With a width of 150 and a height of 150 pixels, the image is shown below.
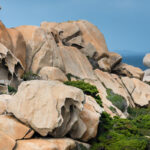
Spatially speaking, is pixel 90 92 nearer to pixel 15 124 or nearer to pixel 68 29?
pixel 15 124

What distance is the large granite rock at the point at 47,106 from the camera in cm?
1302

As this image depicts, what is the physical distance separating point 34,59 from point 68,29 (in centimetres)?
1154

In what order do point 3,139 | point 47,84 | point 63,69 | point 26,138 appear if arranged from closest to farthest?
point 3,139 → point 26,138 → point 47,84 → point 63,69

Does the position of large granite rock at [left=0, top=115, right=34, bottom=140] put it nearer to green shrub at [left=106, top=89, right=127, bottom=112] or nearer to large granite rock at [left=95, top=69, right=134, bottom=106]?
green shrub at [left=106, top=89, right=127, bottom=112]

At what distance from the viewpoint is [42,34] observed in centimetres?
2866

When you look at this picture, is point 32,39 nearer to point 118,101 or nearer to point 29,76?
point 29,76

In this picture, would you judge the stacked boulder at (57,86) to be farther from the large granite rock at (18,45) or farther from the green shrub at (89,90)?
the green shrub at (89,90)

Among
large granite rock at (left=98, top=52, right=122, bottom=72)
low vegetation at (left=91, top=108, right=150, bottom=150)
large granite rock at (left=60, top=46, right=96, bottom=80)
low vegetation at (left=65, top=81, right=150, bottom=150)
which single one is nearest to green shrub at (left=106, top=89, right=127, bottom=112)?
large granite rock at (left=60, top=46, right=96, bottom=80)

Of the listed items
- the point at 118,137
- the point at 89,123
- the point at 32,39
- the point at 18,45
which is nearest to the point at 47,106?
the point at 89,123

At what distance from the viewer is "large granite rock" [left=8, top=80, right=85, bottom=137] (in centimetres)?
1302

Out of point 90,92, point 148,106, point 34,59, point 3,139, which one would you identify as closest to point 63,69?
point 34,59

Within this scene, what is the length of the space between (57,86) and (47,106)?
3.63ft

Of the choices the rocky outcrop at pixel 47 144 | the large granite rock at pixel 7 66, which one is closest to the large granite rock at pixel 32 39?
the large granite rock at pixel 7 66

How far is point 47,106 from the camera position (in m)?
13.3
